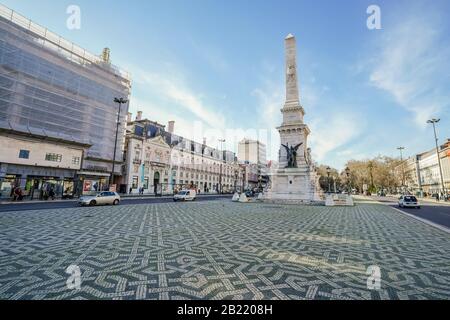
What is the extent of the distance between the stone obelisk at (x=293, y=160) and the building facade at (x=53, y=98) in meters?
25.7

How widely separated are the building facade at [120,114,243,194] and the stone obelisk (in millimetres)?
20192

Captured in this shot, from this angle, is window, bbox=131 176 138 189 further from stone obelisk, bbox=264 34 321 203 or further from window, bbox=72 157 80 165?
stone obelisk, bbox=264 34 321 203

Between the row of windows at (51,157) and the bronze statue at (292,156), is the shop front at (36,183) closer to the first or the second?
the row of windows at (51,157)

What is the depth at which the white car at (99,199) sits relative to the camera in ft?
62.9

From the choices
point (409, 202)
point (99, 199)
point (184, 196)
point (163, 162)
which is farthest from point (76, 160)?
point (409, 202)

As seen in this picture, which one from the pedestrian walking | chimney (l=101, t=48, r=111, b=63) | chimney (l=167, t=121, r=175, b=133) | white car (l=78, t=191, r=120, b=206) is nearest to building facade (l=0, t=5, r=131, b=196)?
the pedestrian walking

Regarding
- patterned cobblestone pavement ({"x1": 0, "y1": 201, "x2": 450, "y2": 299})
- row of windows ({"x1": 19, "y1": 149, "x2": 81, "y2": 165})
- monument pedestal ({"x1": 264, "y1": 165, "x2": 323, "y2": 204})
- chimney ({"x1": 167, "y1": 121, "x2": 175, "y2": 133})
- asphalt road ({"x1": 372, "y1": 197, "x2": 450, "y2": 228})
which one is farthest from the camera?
chimney ({"x1": 167, "y1": 121, "x2": 175, "y2": 133})

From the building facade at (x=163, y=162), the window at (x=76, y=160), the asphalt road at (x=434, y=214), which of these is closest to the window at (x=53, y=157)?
the window at (x=76, y=160)

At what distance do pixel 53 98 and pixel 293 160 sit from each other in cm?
3346

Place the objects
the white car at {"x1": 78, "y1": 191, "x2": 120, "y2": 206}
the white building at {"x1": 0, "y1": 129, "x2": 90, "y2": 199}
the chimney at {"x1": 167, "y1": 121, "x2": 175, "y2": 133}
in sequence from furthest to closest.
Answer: the chimney at {"x1": 167, "y1": 121, "x2": 175, "y2": 133}, the white building at {"x1": 0, "y1": 129, "x2": 90, "y2": 199}, the white car at {"x1": 78, "y1": 191, "x2": 120, "y2": 206}

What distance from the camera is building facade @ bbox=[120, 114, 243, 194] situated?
4691 centimetres

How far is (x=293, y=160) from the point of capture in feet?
94.3
